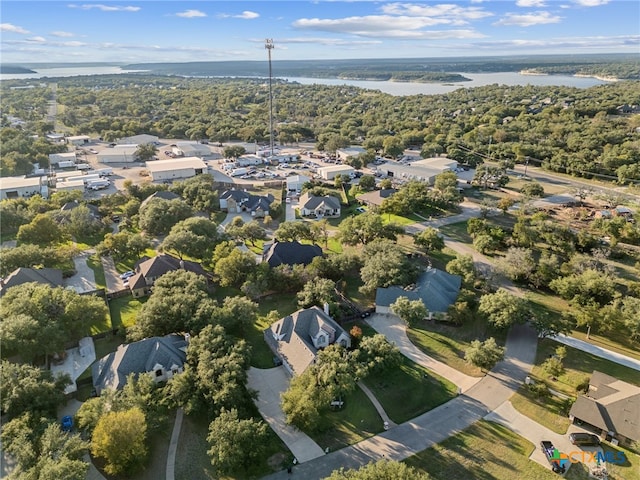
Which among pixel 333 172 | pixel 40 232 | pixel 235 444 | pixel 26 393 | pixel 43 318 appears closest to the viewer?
pixel 235 444

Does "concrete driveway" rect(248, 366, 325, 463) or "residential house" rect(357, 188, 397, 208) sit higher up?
"residential house" rect(357, 188, 397, 208)

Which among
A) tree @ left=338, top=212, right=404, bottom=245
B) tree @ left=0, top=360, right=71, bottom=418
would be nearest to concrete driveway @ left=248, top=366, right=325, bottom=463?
tree @ left=0, top=360, right=71, bottom=418

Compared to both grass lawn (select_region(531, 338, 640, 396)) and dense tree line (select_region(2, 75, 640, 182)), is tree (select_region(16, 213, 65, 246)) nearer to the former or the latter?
dense tree line (select_region(2, 75, 640, 182))

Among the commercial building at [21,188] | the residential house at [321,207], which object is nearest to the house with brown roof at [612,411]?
the residential house at [321,207]

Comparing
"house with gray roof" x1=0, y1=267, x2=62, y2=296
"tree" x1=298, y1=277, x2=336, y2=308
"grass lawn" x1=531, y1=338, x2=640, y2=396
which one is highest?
"house with gray roof" x1=0, y1=267, x2=62, y2=296

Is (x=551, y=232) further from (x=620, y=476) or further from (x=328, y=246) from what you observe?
(x=620, y=476)

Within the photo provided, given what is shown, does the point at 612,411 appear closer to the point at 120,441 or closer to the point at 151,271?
the point at 120,441

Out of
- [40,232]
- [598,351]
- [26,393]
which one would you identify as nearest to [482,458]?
[598,351]
